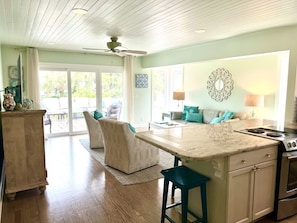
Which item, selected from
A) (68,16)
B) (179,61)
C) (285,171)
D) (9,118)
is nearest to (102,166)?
(9,118)

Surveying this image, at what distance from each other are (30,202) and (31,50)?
4612mm

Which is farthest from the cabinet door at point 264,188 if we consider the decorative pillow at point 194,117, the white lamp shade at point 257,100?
the decorative pillow at point 194,117

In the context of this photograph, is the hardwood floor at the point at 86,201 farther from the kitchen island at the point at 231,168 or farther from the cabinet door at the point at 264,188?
the kitchen island at the point at 231,168

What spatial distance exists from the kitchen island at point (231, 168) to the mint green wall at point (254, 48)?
6.60 ft

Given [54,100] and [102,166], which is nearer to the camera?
Answer: [102,166]

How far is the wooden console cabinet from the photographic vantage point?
2.93 metres

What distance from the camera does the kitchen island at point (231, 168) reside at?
6.69 feet

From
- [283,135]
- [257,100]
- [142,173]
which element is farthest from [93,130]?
[283,135]

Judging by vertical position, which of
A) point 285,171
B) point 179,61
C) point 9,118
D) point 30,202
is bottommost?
point 30,202

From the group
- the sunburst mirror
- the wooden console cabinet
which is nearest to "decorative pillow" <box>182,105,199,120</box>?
Result: the sunburst mirror

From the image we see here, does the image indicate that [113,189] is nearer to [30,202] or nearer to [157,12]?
[30,202]

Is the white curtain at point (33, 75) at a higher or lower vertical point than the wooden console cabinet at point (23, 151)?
higher

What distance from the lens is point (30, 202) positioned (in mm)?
2941

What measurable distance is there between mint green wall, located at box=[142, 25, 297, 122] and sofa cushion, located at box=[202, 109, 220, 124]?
162cm
